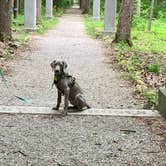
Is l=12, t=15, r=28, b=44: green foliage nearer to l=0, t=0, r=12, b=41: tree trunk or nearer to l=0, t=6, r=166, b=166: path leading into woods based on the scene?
l=0, t=0, r=12, b=41: tree trunk

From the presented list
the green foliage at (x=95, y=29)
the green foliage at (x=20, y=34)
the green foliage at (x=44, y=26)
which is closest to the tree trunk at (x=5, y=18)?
the green foliage at (x=20, y=34)

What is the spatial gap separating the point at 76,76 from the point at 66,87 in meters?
4.28

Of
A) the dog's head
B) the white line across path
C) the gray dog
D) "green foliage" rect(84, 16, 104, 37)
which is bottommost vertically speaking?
"green foliage" rect(84, 16, 104, 37)

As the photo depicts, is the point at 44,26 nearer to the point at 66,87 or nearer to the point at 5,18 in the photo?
the point at 5,18

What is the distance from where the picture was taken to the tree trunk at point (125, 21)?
17.6 metres

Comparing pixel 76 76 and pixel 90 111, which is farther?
pixel 76 76

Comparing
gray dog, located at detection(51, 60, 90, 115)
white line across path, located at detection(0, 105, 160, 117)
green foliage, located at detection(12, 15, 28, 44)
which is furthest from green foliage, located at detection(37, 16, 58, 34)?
gray dog, located at detection(51, 60, 90, 115)

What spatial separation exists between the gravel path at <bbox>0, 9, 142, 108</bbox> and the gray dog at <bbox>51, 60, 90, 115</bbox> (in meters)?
0.81

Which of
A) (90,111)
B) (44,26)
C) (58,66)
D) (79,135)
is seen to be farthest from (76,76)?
(44,26)

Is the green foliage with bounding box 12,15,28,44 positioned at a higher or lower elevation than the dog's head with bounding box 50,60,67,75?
lower

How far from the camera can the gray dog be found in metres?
6.78

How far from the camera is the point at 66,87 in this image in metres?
6.96

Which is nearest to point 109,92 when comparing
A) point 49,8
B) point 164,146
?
point 164,146

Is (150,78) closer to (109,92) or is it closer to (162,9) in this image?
(109,92)
